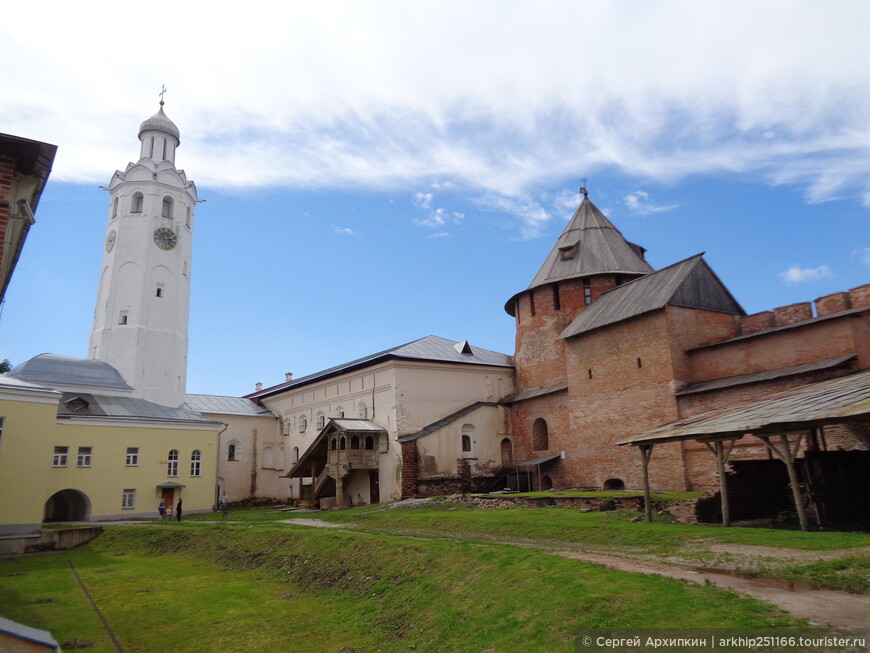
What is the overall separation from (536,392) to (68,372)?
84.6ft

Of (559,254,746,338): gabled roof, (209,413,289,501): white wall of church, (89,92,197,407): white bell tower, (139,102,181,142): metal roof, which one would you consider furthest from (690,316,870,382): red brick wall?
(139,102,181,142): metal roof

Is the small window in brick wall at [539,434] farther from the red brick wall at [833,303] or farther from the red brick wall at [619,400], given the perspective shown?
the red brick wall at [833,303]

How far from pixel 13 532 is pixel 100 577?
358 inches

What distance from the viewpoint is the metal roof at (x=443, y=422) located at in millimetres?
30511

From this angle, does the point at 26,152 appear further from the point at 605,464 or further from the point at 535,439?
the point at 535,439

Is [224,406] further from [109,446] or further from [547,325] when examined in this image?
[547,325]

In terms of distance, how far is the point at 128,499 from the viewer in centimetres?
3034

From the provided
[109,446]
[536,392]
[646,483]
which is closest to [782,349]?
[646,483]

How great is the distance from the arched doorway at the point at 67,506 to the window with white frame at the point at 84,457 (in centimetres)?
131

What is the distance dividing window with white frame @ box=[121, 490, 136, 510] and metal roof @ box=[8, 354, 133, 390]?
7.45 m

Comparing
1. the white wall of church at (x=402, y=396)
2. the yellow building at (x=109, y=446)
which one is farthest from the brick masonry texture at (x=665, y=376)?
the yellow building at (x=109, y=446)

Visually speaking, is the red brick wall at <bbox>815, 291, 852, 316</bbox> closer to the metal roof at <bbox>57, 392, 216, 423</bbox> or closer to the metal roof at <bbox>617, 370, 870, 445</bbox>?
the metal roof at <bbox>617, 370, 870, 445</bbox>

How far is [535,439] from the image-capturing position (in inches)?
1267

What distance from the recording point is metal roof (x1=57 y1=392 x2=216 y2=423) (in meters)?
30.2
